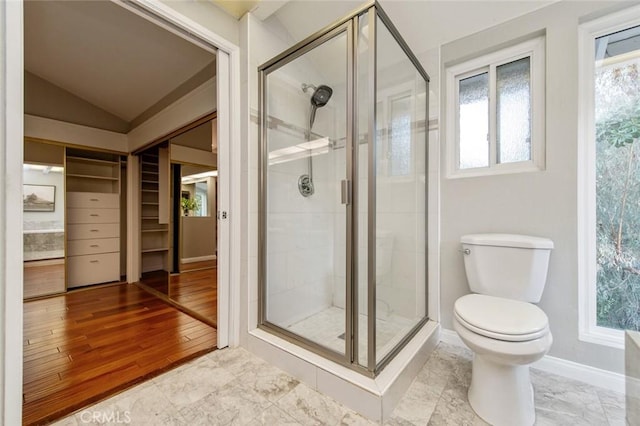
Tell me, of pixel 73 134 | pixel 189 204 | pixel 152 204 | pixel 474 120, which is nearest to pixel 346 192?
pixel 474 120

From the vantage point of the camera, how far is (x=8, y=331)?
1006 millimetres

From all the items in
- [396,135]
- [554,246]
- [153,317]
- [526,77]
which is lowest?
[153,317]

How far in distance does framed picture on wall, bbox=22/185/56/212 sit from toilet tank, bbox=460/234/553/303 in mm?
4575

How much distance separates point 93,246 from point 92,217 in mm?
377

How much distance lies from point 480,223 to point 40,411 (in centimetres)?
260

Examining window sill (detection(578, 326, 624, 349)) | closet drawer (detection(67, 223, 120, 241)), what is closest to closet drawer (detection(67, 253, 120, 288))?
closet drawer (detection(67, 223, 120, 241))

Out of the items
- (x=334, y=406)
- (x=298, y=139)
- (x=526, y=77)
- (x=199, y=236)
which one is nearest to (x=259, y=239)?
(x=298, y=139)

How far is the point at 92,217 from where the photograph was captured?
11.2 ft

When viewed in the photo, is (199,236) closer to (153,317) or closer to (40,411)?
(153,317)

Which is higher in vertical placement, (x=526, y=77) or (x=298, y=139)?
(x=526, y=77)

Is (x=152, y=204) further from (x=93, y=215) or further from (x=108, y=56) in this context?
(x=108, y=56)

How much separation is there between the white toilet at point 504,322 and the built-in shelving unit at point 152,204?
12.7 ft

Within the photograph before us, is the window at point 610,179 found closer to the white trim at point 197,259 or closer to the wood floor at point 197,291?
the wood floor at point 197,291

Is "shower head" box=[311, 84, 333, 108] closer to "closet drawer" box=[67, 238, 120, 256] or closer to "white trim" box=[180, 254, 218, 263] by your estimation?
"white trim" box=[180, 254, 218, 263]
